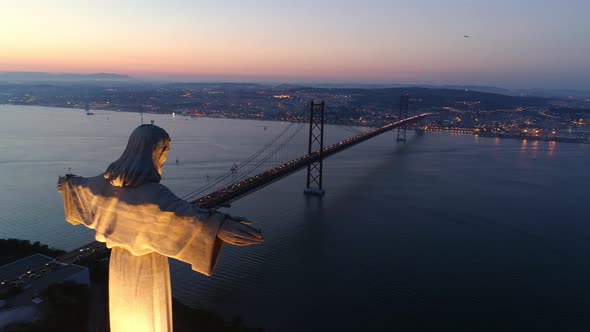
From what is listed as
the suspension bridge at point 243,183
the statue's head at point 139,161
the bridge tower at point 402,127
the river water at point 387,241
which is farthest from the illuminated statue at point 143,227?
the bridge tower at point 402,127

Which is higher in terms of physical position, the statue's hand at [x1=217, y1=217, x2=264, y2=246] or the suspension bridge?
the statue's hand at [x1=217, y1=217, x2=264, y2=246]

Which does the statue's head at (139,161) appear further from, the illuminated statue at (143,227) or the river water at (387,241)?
the river water at (387,241)

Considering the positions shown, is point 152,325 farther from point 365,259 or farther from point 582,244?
point 582,244

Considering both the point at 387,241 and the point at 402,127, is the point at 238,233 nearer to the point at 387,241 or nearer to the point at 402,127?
the point at 387,241

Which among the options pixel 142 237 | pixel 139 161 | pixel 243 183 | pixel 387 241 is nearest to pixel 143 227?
pixel 142 237

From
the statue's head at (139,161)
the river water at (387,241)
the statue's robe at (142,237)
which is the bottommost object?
the river water at (387,241)

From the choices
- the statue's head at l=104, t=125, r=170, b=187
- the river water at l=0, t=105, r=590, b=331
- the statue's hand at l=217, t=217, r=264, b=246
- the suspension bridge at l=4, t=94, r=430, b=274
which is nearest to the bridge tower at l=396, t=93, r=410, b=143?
the suspension bridge at l=4, t=94, r=430, b=274

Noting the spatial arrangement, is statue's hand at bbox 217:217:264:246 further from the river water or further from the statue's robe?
Answer: the river water
